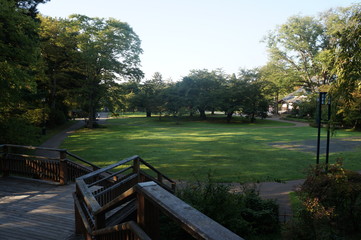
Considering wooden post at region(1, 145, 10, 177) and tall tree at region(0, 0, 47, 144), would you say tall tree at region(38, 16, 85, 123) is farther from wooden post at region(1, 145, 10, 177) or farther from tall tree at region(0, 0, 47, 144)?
wooden post at region(1, 145, 10, 177)

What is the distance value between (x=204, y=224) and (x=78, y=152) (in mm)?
18875

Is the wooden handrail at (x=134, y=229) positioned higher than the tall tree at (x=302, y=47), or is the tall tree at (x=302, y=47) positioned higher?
the tall tree at (x=302, y=47)

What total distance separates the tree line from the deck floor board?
604 cm

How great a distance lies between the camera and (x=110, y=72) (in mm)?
38469

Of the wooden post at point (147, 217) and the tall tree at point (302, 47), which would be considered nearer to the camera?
the wooden post at point (147, 217)

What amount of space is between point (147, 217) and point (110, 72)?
38382 millimetres

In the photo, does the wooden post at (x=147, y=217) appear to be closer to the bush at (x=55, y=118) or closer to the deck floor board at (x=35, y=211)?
the deck floor board at (x=35, y=211)

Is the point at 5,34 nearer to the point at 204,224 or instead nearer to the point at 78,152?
the point at 78,152

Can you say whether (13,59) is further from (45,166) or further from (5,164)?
(45,166)

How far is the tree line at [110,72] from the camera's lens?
40.6 ft

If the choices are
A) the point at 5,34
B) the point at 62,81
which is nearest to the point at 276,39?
the point at 62,81

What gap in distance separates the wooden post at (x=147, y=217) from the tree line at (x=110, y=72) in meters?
4.67

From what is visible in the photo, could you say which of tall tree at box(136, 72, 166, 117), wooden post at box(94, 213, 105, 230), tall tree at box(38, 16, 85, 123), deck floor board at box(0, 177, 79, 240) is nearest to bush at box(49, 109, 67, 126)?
tall tree at box(38, 16, 85, 123)

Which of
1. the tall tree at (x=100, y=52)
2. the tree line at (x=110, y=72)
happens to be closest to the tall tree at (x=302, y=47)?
the tree line at (x=110, y=72)
